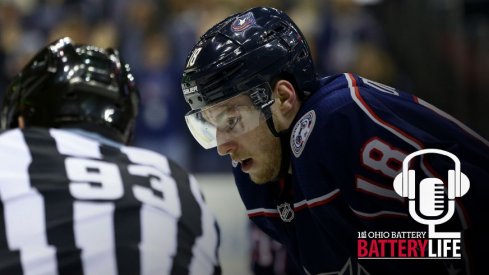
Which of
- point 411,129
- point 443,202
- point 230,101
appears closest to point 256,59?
point 230,101

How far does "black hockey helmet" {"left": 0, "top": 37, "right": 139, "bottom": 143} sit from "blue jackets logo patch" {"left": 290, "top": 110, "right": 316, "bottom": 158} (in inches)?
28.5

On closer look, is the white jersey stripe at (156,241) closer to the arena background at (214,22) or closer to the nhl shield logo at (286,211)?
the nhl shield logo at (286,211)

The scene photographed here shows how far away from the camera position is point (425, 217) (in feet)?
6.03

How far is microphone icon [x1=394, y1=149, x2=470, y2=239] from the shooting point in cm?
180

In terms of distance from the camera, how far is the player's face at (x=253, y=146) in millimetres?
2096

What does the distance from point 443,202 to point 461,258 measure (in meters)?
0.12

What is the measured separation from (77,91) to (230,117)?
1.97 feet

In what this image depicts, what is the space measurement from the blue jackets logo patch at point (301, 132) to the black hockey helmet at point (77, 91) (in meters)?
0.72

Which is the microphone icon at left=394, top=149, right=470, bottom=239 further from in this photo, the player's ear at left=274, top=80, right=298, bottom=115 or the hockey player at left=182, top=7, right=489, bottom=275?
the player's ear at left=274, top=80, right=298, bottom=115

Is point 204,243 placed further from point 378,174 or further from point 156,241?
point 378,174

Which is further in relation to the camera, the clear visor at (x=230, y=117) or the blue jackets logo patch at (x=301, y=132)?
the clear visor at (x=230, y=117)

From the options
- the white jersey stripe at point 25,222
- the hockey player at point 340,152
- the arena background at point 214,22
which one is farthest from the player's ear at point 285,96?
the arena background at point 214,22

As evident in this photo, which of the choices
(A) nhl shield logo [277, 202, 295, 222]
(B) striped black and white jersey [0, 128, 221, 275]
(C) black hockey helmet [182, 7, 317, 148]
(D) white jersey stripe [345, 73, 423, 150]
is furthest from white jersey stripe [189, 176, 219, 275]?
(D) white jersey stripe [345, 73, 423, 150]

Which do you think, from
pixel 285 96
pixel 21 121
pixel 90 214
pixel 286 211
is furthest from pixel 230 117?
pixel 21 121
